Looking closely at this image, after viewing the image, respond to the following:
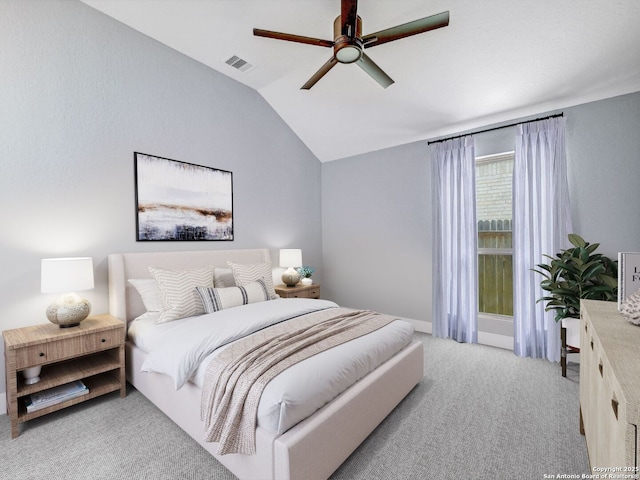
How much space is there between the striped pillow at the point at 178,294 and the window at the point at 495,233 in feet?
11.1

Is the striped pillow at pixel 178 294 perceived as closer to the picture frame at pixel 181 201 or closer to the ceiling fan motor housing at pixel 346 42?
the picture frame at pixel 181 201

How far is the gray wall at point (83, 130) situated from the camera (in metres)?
2.27

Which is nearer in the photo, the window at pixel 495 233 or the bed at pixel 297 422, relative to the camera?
the bed at pixel 297 422

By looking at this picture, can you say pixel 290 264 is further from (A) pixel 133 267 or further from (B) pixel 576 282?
(B) pixel 576 282

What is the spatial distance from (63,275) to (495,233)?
4.36 meters

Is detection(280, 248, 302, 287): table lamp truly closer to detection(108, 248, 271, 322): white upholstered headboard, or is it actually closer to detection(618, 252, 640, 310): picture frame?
detection(108, 248, 271, 322): white upholstered headboard

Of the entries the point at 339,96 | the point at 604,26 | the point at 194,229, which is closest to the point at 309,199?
the point at 339,96

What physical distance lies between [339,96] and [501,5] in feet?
5.88

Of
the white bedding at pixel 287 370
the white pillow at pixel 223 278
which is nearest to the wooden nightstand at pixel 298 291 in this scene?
the white pillow at pixel 223 278

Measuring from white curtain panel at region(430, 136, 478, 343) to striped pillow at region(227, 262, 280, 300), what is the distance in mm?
2130

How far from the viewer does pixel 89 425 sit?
2078mm

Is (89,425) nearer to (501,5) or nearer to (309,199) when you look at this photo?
(309,199)

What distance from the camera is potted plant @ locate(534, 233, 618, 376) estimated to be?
2.62 meters

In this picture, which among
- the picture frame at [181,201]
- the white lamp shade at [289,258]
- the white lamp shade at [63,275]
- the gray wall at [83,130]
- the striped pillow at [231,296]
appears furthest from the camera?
the white lamp shade at [289,258]
